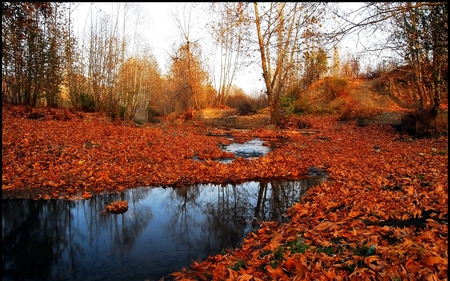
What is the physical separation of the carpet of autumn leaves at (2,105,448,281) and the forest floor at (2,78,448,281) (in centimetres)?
2

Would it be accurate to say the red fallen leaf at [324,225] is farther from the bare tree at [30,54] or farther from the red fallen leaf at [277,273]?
the bare tree at [30,54]

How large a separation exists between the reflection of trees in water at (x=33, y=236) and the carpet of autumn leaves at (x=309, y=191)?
610 millimetres

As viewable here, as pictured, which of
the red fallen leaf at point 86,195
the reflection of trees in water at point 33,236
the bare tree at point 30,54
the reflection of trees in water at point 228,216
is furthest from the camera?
the bare tree at point 30,54

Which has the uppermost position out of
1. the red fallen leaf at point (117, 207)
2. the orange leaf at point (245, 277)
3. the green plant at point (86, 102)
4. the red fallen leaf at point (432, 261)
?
the green plant at point (86, 102)

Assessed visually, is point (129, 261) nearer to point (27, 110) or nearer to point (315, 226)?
point (315, 226)

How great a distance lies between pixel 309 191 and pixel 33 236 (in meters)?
5.36

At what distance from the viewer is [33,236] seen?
4426mm

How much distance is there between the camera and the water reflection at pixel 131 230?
12.0ft

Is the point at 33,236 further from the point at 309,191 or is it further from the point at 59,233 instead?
the point at 309,191

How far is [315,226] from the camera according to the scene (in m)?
4.25

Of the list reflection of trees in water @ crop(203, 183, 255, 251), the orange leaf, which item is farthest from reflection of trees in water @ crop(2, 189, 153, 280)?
the orange leaf

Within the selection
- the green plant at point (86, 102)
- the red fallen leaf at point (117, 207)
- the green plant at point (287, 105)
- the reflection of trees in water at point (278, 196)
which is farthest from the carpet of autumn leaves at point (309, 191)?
A: the green plant at point (287, 105)

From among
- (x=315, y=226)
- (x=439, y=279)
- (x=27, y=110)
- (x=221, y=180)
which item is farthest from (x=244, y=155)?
(x=27, y=110)

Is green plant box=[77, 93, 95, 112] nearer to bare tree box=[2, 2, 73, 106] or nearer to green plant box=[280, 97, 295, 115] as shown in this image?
bare tree box=[2, 2, 73, 106]
